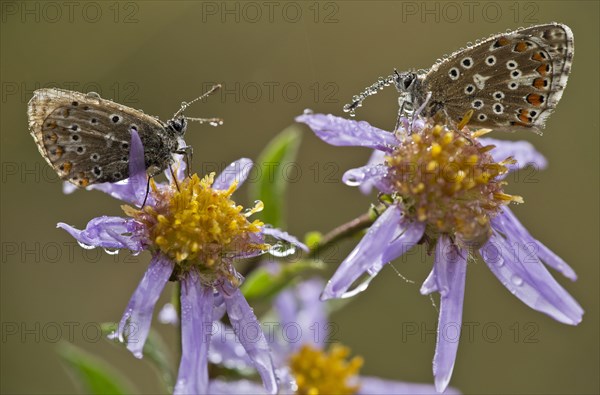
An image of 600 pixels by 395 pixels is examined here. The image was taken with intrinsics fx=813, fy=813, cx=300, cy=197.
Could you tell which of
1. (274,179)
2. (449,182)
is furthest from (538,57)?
(274,179)

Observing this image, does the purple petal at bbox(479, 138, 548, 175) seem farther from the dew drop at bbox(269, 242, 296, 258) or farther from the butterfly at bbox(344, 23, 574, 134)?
the dew drop at bbox(269, 242, 296, 258)

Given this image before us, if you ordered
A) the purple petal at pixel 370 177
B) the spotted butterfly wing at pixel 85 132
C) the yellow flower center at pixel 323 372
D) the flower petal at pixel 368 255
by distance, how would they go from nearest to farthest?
the flower petal at pixel 368 255 < the spotted butterfly wing at pixel 85 132 < the purple petal at pixel 370 177 < the yellow flower center at pixel 323 372

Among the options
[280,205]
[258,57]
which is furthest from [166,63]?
[280,205]

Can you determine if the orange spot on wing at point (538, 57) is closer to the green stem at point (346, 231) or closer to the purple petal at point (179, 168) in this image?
the green stem at point (346, 231)

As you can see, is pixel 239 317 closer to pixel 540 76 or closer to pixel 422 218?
pixel 422 218

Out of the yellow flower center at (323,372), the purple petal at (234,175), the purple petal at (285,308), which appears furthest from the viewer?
the purple petal at (285,308)

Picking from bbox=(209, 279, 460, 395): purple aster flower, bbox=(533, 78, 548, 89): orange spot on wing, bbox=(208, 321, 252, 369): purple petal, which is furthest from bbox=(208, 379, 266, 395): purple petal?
bbox=(533, 78, 548, 89): orange spot on wing

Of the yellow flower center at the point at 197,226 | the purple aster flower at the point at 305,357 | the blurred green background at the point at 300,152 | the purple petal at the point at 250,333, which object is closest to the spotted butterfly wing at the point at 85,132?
the yellow flower center at the point at 197,226
